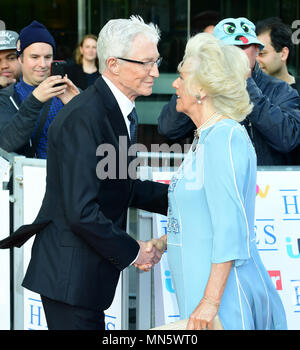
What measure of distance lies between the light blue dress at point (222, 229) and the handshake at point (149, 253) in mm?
149

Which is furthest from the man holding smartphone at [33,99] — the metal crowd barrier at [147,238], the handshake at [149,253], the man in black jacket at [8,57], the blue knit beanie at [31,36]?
the handshake at [149,253]

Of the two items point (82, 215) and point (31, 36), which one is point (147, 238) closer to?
point (82, 215)

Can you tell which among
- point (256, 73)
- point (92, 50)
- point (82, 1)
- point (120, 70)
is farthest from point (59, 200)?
point (82, 1)

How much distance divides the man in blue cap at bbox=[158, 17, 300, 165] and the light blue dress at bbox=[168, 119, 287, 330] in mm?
1120

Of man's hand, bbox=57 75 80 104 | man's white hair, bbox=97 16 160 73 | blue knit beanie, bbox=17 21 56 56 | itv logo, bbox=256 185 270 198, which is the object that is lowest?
itv logo, bbox=256 185 270 198

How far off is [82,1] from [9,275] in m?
8.04

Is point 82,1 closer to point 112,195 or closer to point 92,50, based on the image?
point 92,50

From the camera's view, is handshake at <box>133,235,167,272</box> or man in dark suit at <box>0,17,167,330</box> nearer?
man in dark suit at <box>0,17,167,330</box>

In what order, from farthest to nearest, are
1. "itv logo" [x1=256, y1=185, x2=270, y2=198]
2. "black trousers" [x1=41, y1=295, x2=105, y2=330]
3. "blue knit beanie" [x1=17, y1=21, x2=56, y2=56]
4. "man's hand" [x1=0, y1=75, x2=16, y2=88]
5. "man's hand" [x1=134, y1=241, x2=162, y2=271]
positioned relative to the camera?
1. "man's hand" [x1=0, y1=75, x2=16, y2=88]
2. "blue knit beanie" [x1=17, y1=21, x2=56, y2=56]
3. "itv logo" [x1=256, y1=185, x2=270, y2=198]
4. "man's hand" [x1=134, y1=241, x2=162, y2=271]
5. "black trousers" [x1=41, y1=295, x2=105, y2=330]

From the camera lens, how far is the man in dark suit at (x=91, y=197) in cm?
243

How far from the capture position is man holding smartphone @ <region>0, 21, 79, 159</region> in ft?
12.0

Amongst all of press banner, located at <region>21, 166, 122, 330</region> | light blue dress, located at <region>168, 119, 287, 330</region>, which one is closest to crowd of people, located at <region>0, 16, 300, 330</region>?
light blue dress, located at <region>168, 119, 287, 330</region>

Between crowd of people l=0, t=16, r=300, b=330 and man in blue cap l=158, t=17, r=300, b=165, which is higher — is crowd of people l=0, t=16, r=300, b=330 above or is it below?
below

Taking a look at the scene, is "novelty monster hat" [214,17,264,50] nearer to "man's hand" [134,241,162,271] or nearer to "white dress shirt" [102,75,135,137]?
"white dress shirt" [102,75,135,137]
